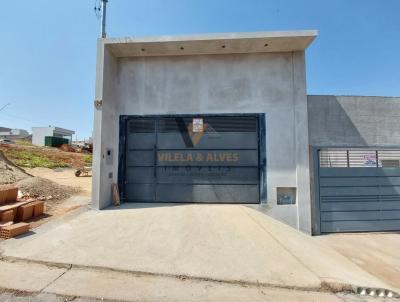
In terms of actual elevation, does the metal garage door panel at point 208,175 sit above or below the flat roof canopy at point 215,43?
below

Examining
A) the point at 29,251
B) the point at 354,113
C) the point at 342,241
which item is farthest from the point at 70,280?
the point at 354,113

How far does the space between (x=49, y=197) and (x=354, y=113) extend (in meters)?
10.7

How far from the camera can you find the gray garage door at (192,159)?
283 inches

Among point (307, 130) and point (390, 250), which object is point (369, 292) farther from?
→ point (307, 130)

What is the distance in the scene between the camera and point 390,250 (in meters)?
5.83

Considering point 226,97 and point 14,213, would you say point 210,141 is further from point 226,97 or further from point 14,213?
point 14,213

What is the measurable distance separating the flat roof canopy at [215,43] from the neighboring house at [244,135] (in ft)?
0.11

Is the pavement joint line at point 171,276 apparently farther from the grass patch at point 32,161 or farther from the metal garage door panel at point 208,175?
the grass patch at point 32,161

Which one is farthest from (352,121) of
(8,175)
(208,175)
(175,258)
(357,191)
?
(8,175)

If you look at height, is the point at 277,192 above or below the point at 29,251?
above

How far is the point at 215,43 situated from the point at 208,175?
13.7 ft

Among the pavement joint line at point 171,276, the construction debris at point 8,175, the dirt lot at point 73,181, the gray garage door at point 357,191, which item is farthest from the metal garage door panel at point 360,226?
the construction debris at point 8,175

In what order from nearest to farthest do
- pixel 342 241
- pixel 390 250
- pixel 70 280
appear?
1. pixel 70 280
2. pixel 390 250
3. pixel 342 241

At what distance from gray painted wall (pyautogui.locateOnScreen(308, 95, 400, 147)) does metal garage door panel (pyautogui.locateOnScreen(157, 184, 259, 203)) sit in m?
2.65
